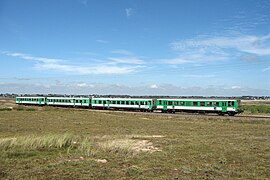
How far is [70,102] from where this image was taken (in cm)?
7756

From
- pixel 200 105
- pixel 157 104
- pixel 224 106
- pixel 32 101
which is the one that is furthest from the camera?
pixel 32 101

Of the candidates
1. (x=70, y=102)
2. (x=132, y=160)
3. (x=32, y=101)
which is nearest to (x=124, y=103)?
(x=70, y=102)

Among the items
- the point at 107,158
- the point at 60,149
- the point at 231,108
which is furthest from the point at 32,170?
the point at 231,108

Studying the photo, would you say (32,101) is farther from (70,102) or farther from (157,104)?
(157,104)

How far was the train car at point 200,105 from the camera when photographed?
46562mm

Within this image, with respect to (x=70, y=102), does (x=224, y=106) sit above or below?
above

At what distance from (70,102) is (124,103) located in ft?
65.1

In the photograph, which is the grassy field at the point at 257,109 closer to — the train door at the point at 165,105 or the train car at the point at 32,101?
the train door at the point at 165,105

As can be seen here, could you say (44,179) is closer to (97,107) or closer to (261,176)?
(261,176)

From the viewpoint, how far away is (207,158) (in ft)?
44.5

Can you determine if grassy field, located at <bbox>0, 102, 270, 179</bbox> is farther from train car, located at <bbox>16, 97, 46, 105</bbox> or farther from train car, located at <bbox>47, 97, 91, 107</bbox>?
train car, located at <bbox>16, 97, 46, 105</bbox>

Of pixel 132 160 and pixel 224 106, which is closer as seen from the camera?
pixel 132 160

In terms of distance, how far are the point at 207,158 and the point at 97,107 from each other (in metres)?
59.3

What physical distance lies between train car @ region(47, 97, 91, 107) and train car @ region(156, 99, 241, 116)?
2223 centimetres
